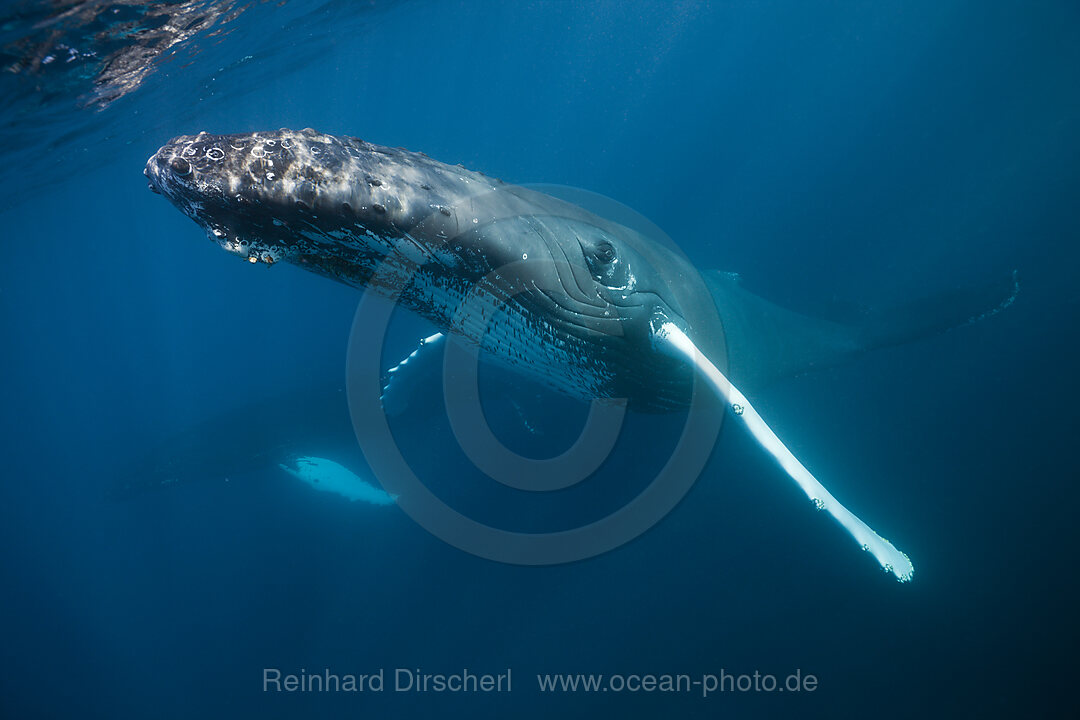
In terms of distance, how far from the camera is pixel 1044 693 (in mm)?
7383

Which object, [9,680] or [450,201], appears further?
[9,680]

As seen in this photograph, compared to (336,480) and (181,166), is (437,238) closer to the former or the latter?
(181,166)

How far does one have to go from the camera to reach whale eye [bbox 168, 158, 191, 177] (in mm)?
2414

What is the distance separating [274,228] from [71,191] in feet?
115

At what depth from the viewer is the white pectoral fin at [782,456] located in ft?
14.4

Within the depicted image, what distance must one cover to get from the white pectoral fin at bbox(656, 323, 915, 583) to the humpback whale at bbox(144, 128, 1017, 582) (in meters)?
0.01

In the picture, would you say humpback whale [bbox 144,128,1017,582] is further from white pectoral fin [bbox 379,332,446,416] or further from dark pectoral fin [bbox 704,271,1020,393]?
white pectoral fin [bbox 379,332,446,416]

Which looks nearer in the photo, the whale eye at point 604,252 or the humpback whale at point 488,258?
the humpback whale at point 488,258

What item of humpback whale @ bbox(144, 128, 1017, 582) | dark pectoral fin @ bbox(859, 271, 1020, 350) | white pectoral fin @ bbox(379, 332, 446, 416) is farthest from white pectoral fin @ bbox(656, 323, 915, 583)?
white pectoral fin @ bbox(379, 332, 446, 416)

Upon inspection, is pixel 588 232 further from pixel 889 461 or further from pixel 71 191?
pixel 71 191

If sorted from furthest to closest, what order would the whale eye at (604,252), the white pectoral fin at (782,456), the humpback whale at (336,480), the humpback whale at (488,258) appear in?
1. the humpback whale at (336,480)
2. the white pectoral fin at (782,456)
3. the whale eye at (604,252)
4. the humpback whale at (488,258)

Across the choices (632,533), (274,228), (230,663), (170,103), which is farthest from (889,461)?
(170,103)

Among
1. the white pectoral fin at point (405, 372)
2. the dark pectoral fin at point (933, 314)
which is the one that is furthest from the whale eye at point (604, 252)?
the dark pectoral fin at point (933, 314)

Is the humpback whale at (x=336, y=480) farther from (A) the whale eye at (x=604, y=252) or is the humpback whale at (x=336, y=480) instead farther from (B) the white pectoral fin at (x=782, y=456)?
(A) the whale eye at (x=604, y=252)
